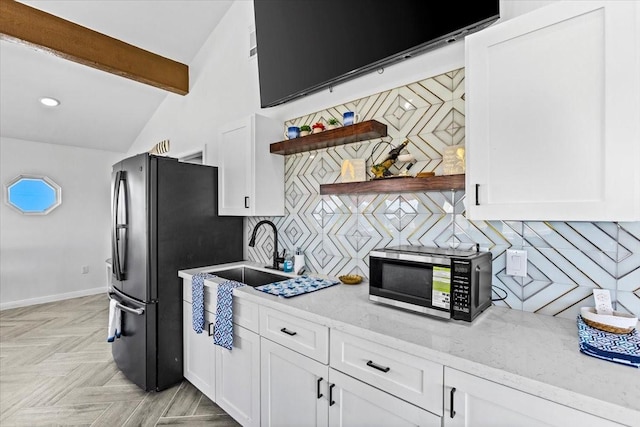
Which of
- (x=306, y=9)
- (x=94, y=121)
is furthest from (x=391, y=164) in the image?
(x=94, y=121)

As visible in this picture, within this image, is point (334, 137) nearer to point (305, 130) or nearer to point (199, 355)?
point (305, 130)

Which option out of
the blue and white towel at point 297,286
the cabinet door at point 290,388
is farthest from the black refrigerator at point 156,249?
the cabinet door at point 290,388

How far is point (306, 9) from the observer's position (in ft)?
6.96

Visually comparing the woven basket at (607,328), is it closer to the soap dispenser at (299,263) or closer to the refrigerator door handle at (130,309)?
the soap dispenser at (299,263)

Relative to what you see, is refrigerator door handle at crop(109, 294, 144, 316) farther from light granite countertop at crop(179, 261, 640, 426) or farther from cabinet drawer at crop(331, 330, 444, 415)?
cabinet drawer at crop(331, 330, 444, 415)

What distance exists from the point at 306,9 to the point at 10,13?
2570 millimetres

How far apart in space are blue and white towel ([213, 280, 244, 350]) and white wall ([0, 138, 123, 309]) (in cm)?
433

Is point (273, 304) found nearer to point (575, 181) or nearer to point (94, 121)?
point (575, 181)

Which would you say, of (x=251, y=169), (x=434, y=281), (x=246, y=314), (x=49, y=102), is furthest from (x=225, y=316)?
(x=49, y=102)

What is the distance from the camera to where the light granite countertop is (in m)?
0.86

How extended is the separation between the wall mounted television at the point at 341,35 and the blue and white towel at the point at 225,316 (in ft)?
4.71

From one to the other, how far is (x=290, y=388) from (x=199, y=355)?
1033 millimetres

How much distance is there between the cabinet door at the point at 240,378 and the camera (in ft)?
5.98

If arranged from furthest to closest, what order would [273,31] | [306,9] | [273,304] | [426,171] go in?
[273,31] < [306,9] < [426,171] < [273,304]
